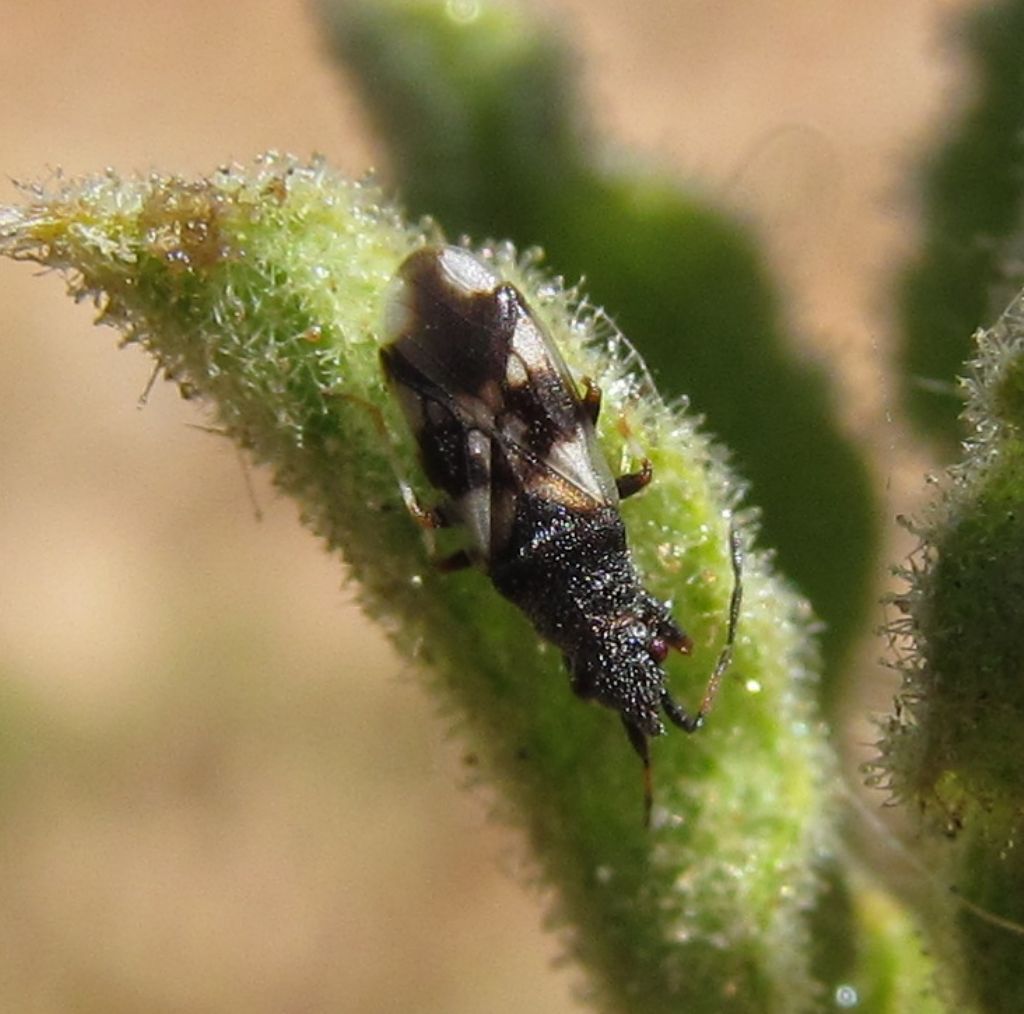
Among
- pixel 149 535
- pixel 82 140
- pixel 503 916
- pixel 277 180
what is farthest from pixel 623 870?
pixel 82 140

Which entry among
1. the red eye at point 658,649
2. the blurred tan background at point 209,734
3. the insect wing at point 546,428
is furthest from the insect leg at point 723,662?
the blurred tan background at point 209,734

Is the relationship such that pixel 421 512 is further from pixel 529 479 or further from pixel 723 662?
pixel 529 479

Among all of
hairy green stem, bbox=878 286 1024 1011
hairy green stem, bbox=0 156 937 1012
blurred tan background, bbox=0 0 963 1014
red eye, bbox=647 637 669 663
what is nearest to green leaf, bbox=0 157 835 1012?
hairy green stem, bbox=0 156 937 1012

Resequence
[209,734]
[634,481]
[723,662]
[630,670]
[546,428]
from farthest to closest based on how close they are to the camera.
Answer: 1. [209,734]
2. [546,428]
3. [630,670]
4. [723,662]
5. [634,481]

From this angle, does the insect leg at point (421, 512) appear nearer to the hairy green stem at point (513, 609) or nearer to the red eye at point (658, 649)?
the hairy green stem at point (513, 609)

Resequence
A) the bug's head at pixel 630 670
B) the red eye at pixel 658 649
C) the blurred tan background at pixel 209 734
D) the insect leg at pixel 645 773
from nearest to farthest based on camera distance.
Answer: the insect leg at pixel 645 773 → the bug's head at pixel 630 670 → the red eye at pixel 658 649 → the blurred tan background at pixel 209 734

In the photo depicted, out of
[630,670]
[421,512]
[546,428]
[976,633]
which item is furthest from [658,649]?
[976,633]

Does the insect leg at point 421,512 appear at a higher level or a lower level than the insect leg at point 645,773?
higher
